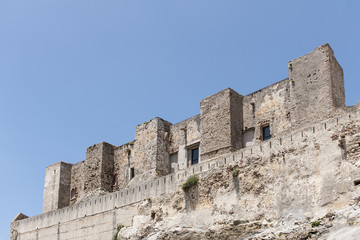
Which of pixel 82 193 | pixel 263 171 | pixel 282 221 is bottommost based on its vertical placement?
pixel 282 221

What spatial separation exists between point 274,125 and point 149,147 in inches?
301

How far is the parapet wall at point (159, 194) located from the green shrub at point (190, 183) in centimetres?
26

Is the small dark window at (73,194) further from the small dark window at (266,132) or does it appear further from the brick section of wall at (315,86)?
the brick section of wall at (315,86)

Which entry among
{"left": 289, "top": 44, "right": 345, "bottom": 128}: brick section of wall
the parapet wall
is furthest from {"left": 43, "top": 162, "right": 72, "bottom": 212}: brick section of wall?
{"left": 289, "top": 44, "right": 345, "bottom": 128}: brick section of wall

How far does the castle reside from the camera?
739 inches

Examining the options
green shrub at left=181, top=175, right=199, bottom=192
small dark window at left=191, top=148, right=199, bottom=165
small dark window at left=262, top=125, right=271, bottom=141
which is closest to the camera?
green shrub at left=181, top=175, right=199, bottom=192

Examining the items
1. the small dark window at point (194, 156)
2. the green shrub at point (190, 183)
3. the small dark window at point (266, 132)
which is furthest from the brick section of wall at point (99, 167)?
the small dark window at point (266, 132)

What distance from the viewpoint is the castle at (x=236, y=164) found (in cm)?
1878

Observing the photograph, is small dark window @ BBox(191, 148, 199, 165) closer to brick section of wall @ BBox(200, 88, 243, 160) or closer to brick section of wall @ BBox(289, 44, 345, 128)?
brick section of wall @ BBox(200, 88, 243, 160)

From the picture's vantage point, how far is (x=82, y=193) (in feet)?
109

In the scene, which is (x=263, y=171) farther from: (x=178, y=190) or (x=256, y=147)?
(x=178, y=190)

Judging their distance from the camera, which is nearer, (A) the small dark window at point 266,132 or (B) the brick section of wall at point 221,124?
(A) the small dark window at point 266,132

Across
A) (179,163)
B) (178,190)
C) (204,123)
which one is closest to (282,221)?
(178,190)

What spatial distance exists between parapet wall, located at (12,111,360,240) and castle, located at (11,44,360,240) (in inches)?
1.6
